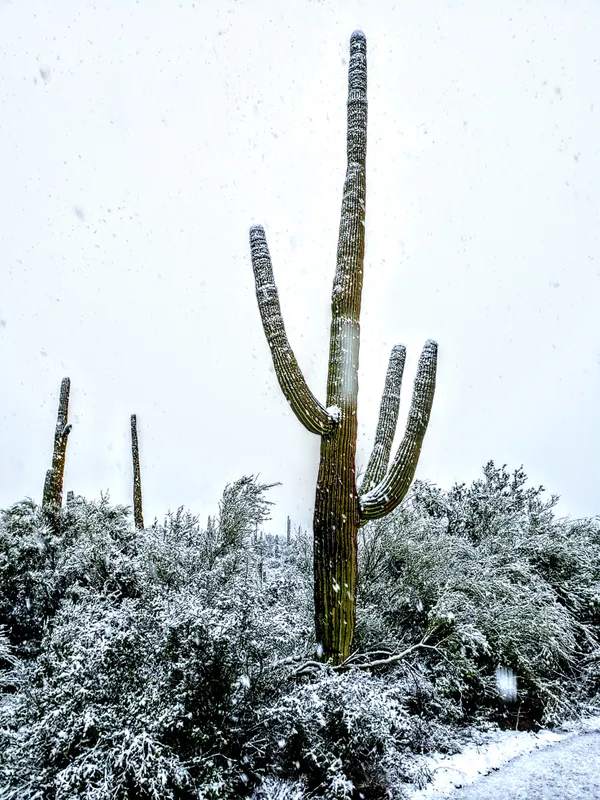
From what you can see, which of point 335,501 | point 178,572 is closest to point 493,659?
point 335,501

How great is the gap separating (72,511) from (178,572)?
279 cm

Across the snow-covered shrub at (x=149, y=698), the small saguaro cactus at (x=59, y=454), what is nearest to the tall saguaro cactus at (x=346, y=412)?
the snow-covered shrub at (x=149, y=698)

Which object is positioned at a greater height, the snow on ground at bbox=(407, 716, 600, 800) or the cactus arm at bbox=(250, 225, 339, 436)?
the cactus arm at bbox=(250, 225, 339, 436)

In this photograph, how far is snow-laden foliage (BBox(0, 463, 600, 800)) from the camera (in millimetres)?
3094

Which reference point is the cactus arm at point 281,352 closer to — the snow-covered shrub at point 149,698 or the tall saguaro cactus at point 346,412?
the tall saguaro cactus at point 346,412

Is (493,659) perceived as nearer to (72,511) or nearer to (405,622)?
(405,622)

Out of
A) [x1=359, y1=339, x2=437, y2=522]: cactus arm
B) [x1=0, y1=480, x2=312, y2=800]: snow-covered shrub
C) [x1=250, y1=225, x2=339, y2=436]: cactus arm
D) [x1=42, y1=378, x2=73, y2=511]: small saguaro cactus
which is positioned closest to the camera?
[x1=0, y1=480, x2=312, y2=800]: snow-covered shrub

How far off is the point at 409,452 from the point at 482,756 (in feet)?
8.58

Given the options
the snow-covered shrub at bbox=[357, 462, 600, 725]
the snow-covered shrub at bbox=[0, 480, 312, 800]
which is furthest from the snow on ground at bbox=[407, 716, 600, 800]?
the snow-covered shrub at bbox=[0, 480, 312, 800]

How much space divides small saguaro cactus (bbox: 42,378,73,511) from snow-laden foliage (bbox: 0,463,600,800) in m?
1.04

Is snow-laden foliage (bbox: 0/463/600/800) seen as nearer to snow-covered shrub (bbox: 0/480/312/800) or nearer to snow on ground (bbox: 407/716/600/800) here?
snow-covered shrub (bbox: 0/480/312/800)

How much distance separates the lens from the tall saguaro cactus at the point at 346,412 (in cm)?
455

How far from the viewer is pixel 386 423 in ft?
19.7

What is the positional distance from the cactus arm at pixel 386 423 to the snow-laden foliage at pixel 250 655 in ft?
4.60
